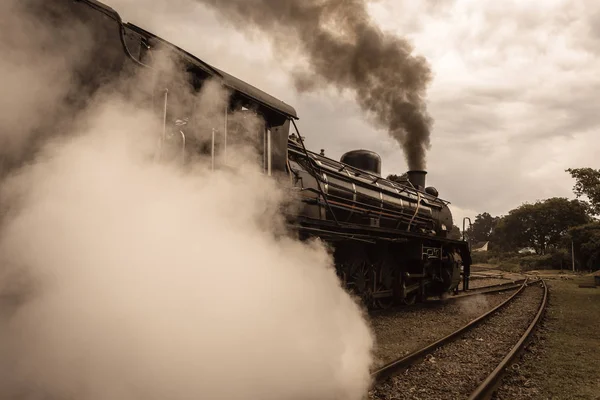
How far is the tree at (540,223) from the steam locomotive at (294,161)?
55302mm

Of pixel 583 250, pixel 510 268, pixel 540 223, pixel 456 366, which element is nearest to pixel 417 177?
pixel 456 366

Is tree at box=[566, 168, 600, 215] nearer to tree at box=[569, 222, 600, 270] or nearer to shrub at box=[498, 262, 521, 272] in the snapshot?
tree at box=[569, 222, 600, 270]

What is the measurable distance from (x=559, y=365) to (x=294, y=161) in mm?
4257

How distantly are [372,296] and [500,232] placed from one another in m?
69.4

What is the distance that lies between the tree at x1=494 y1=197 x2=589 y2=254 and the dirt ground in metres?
55.9

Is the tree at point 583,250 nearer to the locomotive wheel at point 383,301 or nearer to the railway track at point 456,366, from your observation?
the locomotive wheel at point 383,301

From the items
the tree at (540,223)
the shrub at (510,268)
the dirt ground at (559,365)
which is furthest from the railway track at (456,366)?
the tree at (540,223)

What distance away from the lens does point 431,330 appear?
22.8 ft

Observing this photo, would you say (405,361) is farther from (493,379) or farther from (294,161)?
(294,161)

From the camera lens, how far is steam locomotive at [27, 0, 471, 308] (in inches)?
130

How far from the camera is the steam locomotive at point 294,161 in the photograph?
331 centimetres

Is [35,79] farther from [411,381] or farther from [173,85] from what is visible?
[411,381]

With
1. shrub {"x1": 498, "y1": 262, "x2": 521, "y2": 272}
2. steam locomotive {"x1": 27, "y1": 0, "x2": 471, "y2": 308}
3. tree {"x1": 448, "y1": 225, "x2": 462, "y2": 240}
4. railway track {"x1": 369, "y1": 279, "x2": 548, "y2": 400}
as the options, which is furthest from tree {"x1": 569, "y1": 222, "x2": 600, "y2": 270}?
railway track {"x1": 369, "y1": 279, "x2": 548, "y2": 400}

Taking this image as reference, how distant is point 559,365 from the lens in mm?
5250
